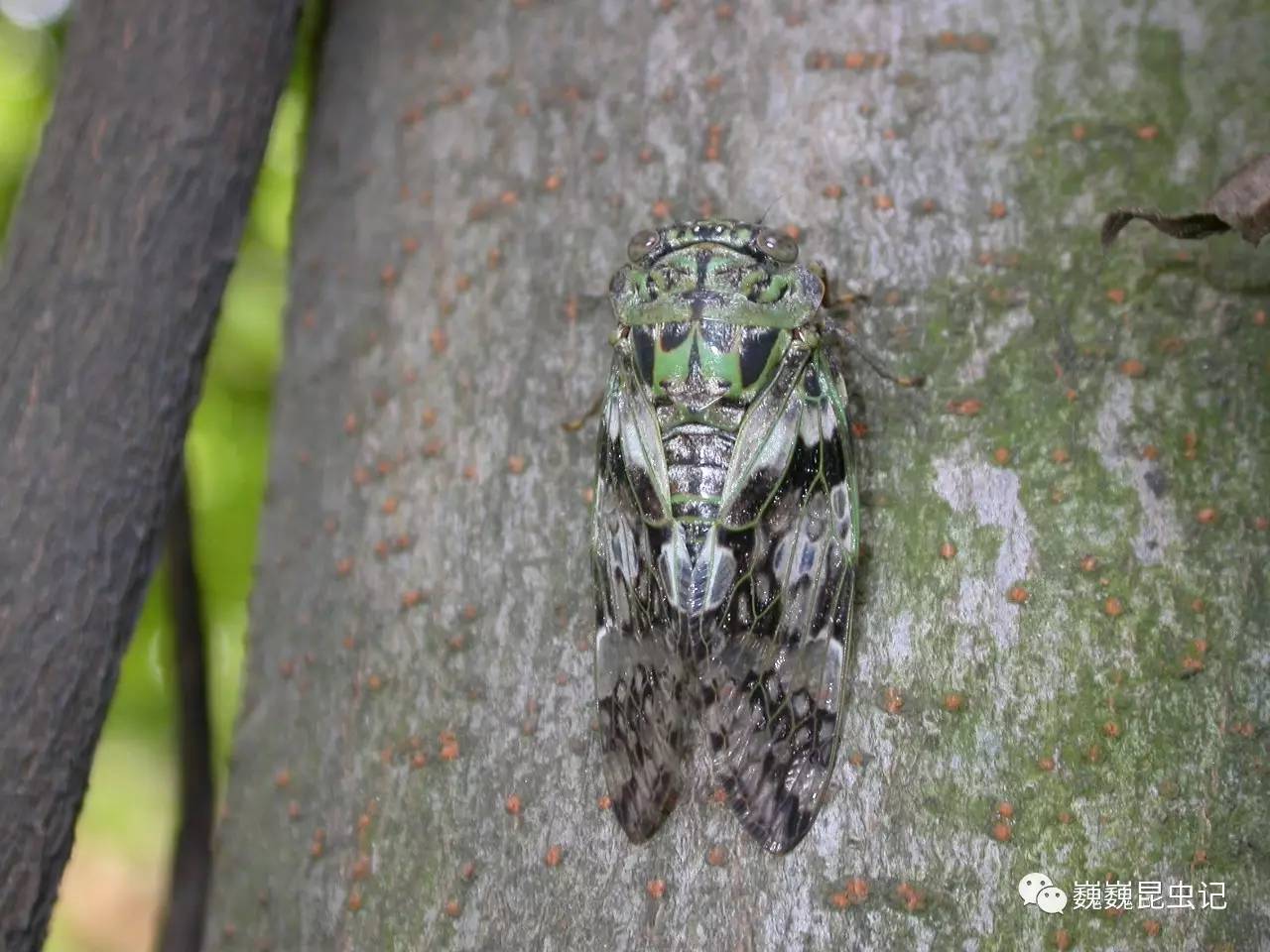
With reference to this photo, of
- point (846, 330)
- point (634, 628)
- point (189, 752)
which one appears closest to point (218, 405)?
point (189, 752)

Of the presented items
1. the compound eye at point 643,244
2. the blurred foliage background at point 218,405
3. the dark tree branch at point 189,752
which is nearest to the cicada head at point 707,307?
the compound eye at point 643,244

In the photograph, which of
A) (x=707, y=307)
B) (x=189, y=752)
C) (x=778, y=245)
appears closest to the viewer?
(x=778, y=245)

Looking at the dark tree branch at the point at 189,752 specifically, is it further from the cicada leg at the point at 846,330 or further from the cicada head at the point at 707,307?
the cicada leg at the point at 846,330

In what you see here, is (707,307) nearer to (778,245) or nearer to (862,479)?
(778,245)

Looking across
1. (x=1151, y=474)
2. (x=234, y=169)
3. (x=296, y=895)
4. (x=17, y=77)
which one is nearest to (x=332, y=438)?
(x=234, y=169)

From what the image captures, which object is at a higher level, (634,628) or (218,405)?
(218,405)

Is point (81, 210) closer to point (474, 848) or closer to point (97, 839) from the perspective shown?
point (474, 848)

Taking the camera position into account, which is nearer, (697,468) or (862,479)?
(862,479)
